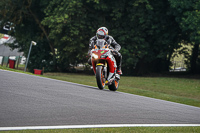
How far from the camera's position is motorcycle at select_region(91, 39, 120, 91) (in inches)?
441

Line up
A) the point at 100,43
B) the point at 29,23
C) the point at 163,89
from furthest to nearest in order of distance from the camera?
the point at 29,23
the point at 163,89
the point at 100,43

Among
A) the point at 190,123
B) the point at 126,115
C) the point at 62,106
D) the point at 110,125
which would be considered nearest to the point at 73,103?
the point at 62,106

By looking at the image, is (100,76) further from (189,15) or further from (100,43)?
(189,15)

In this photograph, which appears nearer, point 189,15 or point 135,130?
point 135,130

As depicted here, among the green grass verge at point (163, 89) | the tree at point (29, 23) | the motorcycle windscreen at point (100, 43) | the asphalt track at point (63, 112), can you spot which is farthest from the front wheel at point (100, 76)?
the tree at point (29, 23)

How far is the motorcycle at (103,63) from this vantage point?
1119 centimetres

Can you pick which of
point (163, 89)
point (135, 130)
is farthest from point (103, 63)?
point (163, 89)

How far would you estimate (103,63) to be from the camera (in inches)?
461

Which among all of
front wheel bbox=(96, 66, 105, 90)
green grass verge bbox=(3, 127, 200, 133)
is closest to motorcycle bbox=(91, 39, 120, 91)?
front wheel bbox=(96, 66, 105, 90)

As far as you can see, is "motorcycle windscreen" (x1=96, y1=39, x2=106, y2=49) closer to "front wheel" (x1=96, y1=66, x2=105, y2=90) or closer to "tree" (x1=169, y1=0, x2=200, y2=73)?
"front wheel" (x1=96, y1=66, x2=105, y2=90)

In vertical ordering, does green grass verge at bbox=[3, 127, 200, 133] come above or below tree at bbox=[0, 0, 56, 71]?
below

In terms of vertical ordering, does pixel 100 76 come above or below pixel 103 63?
below

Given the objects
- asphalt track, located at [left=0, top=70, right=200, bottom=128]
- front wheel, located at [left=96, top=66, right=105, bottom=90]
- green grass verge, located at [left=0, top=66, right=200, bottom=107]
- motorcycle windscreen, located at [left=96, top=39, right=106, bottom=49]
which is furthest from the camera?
green grass verge, located at [left=0, top=66, right=200, bottom=107]

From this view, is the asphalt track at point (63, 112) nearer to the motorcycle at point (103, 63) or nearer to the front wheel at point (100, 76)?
the front wheel at point (100, 76)
